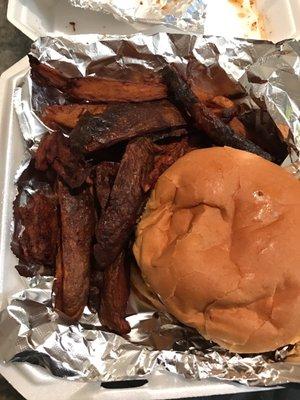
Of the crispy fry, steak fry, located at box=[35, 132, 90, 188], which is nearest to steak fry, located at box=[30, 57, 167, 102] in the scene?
the crispy fry

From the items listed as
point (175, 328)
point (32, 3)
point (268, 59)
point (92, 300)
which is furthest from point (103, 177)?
point (32, 3)

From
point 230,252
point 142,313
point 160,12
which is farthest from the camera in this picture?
point 160,12

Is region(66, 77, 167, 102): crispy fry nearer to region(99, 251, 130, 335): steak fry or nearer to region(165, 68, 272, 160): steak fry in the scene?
region(165, 68, 272, 160): steak fry

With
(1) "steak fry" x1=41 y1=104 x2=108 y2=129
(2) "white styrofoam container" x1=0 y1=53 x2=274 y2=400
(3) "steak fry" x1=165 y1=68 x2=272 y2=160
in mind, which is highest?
(1) "steak fry" x1=41 y1=104 x2=108 y2=129

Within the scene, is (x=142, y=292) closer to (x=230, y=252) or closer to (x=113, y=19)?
(x=230, y=252)

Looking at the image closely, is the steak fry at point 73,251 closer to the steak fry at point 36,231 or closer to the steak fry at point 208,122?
the steak fry at point 36,231

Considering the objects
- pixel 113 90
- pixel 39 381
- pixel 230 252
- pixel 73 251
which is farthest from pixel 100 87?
pixel 39 381
